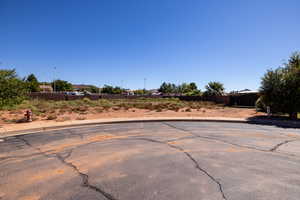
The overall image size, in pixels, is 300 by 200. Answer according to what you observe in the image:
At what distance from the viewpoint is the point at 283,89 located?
43.1 feet

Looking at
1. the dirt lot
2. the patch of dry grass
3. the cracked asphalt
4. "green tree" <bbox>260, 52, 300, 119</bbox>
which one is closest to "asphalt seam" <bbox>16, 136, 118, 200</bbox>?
the cracked asphalt

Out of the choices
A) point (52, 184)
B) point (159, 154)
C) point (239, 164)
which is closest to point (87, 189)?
point (52, 184)

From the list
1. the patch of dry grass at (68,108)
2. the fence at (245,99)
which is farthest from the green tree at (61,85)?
the fence at (245,99)

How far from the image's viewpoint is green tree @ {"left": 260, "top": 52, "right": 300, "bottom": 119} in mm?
12797

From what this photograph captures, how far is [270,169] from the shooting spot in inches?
160

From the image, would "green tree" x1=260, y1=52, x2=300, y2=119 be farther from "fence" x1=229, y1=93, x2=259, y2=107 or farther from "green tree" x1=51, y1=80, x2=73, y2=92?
"green tree" x1=51, y1=80, x2=73, y2=92

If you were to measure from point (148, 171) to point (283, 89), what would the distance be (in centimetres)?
1450

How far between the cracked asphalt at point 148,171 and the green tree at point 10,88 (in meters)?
4.64

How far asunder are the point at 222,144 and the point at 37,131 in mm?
9152

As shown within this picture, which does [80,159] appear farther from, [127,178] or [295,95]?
[295,95]

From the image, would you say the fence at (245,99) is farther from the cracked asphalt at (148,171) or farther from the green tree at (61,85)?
the green tree at (61,85)

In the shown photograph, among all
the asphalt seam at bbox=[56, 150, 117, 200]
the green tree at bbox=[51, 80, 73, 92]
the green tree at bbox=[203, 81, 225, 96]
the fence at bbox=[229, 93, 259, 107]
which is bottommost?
the asphalt seam at bbox=[56, 150, 117, 200]

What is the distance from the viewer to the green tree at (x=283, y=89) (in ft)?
42.0

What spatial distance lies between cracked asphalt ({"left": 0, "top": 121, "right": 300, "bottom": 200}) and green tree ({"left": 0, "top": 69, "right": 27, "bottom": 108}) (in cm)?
464
